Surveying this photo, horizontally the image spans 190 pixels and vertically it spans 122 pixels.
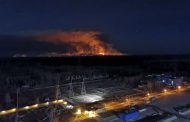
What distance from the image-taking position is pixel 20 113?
561 inches

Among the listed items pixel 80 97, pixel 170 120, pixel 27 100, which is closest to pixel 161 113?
pixel 170 120

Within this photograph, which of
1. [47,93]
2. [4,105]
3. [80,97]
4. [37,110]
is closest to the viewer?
[37,110]

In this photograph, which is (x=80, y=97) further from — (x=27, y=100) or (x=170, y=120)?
(x=170, y=120)

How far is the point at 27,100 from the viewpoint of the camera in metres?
18.0

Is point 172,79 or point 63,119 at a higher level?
point 172,79

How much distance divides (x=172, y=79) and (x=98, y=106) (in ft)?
28.7

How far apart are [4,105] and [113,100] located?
7.40m

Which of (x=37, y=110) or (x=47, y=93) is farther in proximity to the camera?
(x=47, y=93)

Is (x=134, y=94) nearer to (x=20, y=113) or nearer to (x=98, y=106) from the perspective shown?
(x=98, y=106)

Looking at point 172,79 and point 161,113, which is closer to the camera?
point 161,113

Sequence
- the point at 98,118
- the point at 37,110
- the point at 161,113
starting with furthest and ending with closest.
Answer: the point at 37,110 → the point at 161,113 → the point at 98,118

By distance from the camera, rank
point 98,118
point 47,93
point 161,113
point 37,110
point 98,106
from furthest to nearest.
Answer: point 47,93
point 37,110
point 98,106
point 161,113
point 98,118

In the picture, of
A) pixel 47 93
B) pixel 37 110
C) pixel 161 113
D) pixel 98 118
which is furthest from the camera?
pixel 47 93

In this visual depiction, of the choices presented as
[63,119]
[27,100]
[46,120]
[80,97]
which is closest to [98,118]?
[63,119]
